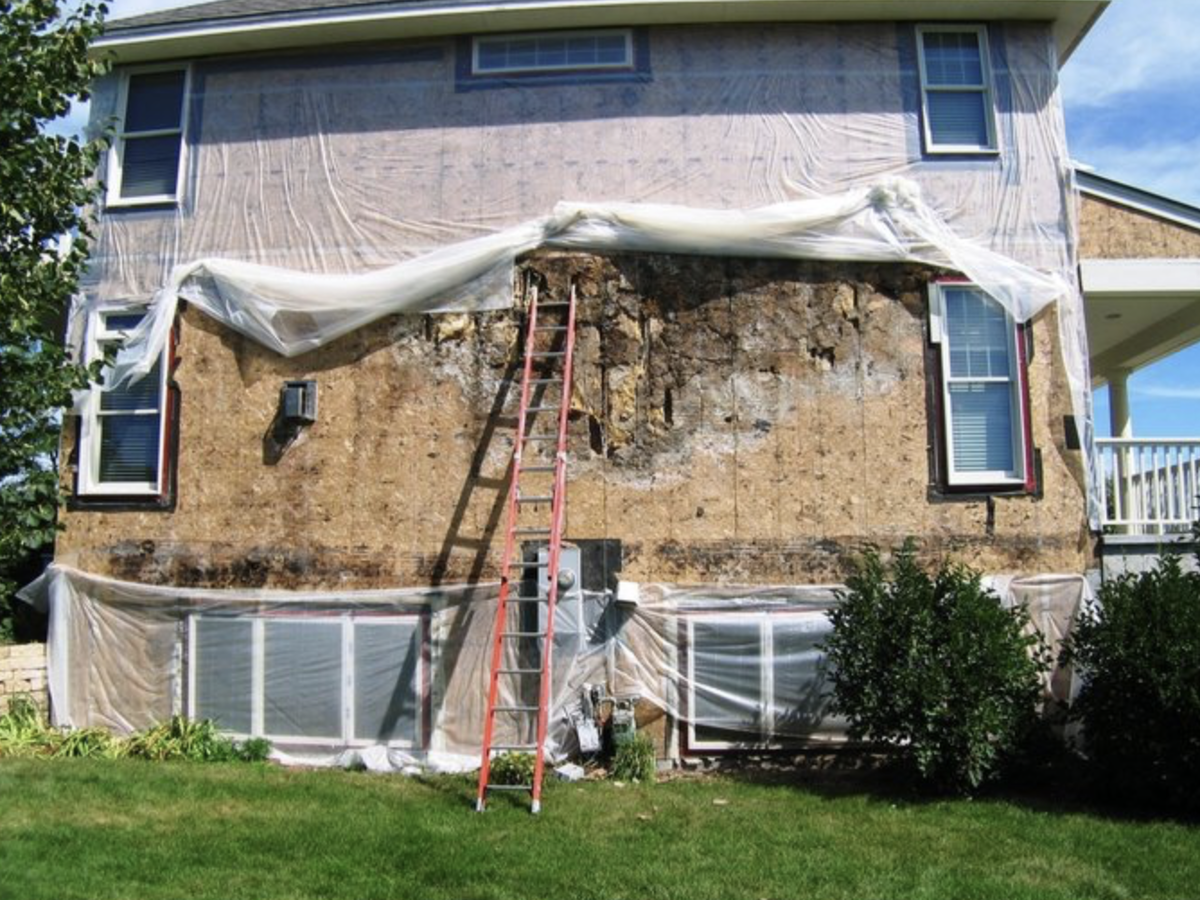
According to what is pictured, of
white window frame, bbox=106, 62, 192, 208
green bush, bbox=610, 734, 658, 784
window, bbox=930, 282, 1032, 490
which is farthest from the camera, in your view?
white window frame, bbox=106, 62, 192, 208

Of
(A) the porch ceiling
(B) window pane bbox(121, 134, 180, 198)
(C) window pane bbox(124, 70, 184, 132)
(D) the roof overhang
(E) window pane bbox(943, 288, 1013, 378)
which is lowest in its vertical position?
(E) window pane bbox(943, 288, 1013, 378)

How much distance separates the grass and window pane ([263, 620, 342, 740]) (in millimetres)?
1222

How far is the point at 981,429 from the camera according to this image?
10711mm

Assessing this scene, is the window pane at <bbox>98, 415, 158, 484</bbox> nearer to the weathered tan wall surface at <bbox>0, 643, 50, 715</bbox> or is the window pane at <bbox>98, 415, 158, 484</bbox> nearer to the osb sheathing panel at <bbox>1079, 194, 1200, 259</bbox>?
the weathered tan wall surface at <bbox>0, 643, 50, 715</bbox>

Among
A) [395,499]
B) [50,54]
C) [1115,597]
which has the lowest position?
[1115,597]

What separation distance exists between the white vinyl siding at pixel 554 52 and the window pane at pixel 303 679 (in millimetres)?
6006

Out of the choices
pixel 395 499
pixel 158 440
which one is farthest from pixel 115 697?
pixel 395 499

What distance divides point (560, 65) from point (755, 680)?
658 cm

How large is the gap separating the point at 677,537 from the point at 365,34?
20.3 ft

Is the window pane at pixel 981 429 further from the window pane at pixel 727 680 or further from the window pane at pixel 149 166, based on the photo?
the window pane at pixel 149 166

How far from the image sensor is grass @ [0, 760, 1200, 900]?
21.4 ft

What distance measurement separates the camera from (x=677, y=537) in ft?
34.5

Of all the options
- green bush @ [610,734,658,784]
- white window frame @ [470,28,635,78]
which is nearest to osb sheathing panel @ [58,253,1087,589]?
green bush @ [610,734,658,784]

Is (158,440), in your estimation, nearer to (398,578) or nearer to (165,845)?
(398,578)
